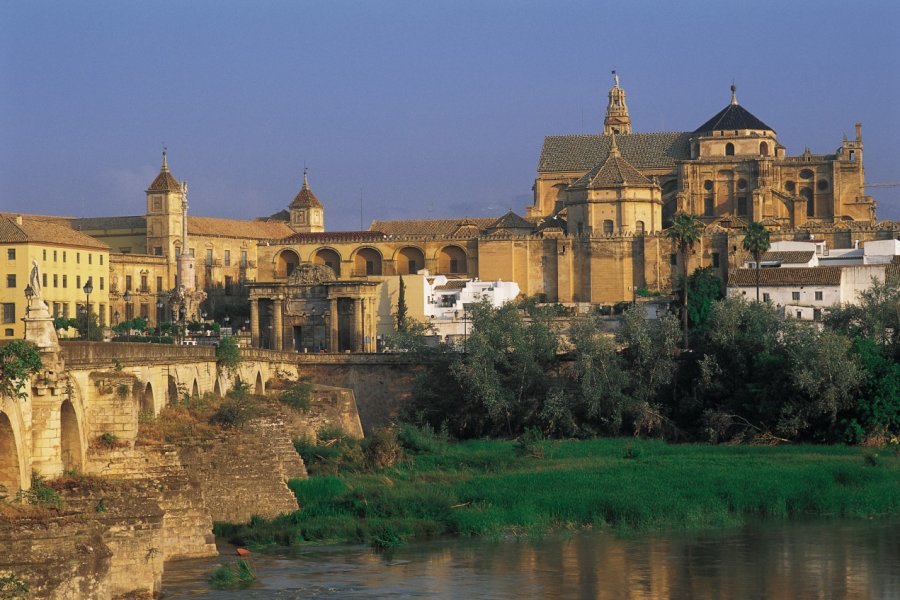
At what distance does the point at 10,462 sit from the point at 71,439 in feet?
13.9

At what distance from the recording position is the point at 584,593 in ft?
95.2

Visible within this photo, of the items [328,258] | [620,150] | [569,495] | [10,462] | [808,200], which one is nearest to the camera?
[10,462]

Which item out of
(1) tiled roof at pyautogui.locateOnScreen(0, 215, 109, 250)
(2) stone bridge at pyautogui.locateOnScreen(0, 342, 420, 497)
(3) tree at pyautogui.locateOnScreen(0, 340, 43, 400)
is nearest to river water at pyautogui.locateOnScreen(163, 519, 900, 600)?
(2) stone bridge at pyautogui.locateOnScreen(0, 342, 420, 497)

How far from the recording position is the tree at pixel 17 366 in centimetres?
2514

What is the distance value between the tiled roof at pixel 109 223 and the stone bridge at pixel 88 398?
50.3 m

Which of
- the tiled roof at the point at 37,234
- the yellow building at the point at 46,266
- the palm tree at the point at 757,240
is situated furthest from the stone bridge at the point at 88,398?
the palm tree at the point at 757,240

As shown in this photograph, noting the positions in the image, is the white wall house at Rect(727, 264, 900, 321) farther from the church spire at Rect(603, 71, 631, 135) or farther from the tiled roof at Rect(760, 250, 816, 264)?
the church spire at Rect(603, 71, 631, 135)

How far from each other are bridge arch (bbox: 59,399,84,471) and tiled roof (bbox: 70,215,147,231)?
2560 inches

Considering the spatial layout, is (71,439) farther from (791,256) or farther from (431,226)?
(431,226)

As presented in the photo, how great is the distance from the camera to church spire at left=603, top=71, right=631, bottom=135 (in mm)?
112000

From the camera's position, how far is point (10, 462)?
2519 cm

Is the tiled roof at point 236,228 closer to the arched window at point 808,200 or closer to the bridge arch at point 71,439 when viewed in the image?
the arched window at point 808,200

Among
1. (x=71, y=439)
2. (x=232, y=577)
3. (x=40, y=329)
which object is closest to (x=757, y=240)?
(x=232, y=577)

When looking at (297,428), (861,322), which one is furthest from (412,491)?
(861,322)
